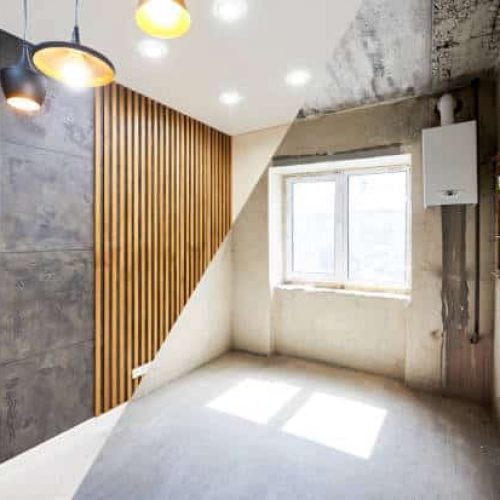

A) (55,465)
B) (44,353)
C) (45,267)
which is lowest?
(55,465)

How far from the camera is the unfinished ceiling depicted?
2.00m

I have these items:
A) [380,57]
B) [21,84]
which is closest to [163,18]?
[21,84]

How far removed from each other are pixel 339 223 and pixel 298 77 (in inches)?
67.6

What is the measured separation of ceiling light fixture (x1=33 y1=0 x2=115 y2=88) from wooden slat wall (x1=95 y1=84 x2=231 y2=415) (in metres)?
1.25

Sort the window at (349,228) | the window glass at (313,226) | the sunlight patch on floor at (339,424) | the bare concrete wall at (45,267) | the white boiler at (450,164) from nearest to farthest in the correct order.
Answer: the bare concrete wall at (45,267) < the sunlight patch on floor at (339,424) < the white boiler at (450,164) < the window at (349,228) < the window glass at (313,226)

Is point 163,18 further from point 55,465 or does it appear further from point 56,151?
point 55,465

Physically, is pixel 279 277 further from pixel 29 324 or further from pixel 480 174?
pixel 29 324

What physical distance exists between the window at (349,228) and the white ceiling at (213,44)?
116 cm

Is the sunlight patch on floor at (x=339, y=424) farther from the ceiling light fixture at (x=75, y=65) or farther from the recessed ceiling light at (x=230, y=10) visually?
the recessed ceiling light at (x=230, y=10)

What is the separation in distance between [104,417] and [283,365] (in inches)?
74.6

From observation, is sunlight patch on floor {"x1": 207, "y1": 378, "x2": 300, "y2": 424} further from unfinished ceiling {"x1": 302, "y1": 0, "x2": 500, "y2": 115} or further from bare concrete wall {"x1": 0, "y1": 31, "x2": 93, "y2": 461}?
unfinished ceiling {"x1": 302, "y1": 0, "x2": 500, "y2": 115}

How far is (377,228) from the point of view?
376 cm

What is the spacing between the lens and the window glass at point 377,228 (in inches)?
143

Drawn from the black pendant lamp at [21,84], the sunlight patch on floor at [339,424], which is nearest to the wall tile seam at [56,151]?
the black pendant lamp at [21,84]
